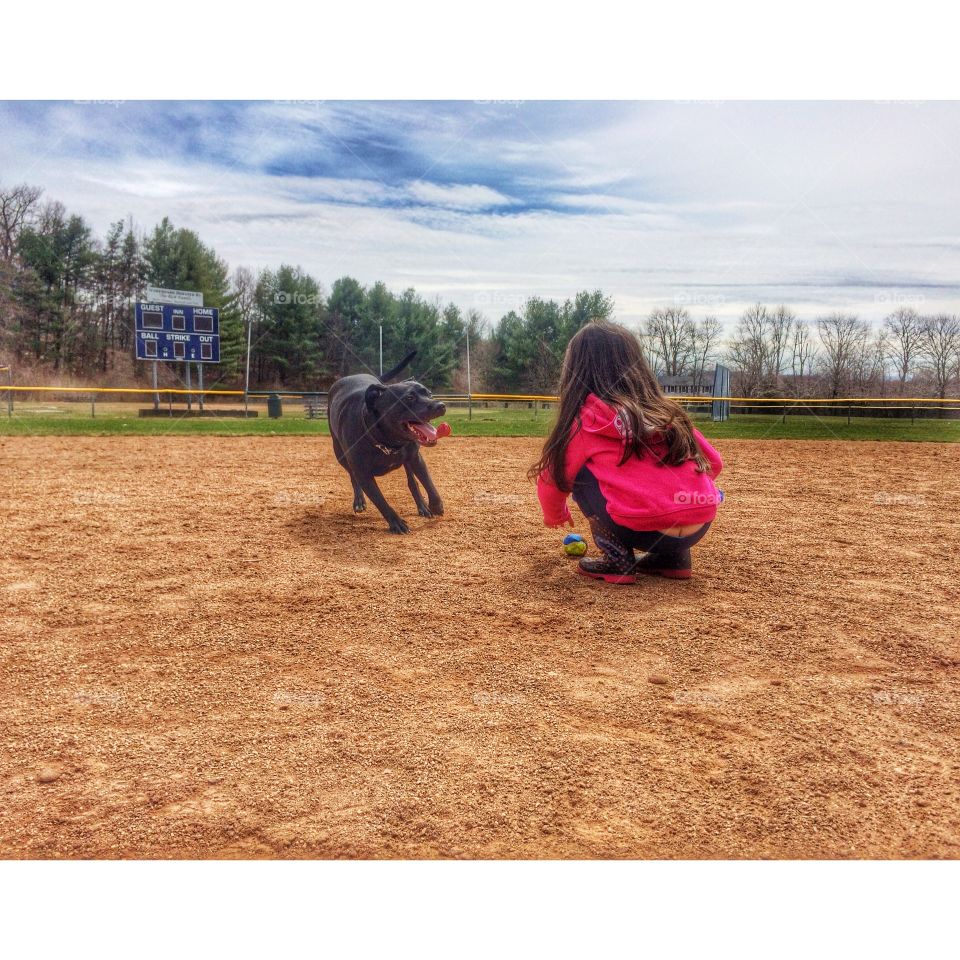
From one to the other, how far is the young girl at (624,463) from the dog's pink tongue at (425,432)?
109 centimetres

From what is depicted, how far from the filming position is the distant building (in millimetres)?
8023

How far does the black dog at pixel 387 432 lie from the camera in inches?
193

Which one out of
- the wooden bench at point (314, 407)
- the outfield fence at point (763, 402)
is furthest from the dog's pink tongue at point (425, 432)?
the wooden bench at point (314, 407)

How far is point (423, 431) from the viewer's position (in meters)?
4.86

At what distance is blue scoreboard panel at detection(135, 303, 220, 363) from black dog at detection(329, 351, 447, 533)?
8.87m

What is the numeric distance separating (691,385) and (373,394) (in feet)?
22.1

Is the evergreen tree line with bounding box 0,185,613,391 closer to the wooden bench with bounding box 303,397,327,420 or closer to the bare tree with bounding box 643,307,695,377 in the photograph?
the bare tree with bounding box 643,307,695,377

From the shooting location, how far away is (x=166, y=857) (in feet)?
5.35

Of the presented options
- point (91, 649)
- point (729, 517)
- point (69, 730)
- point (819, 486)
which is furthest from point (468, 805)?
point (819, 486)
